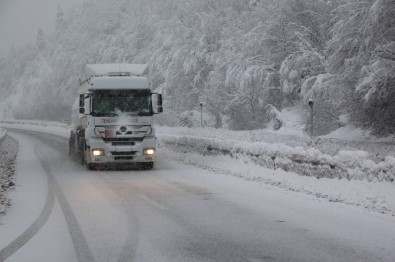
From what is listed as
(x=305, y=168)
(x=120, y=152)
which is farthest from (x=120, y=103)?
(x=305, y=168)

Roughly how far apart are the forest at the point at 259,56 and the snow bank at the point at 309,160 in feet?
16.3

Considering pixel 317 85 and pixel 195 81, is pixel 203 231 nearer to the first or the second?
pixel 317 85

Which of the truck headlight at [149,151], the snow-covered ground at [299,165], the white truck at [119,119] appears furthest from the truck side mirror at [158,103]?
the snow-covered ground at [299,165]

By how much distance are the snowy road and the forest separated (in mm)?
8960

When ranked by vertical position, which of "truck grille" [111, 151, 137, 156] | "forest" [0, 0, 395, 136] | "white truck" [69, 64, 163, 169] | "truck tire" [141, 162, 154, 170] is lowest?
"truck tire" [141, 162, 154, 170]

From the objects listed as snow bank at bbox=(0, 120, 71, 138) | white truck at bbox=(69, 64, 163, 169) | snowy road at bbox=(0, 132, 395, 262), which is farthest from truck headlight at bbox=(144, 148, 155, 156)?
snow bank at bbox=(0, 120, 71, 138)

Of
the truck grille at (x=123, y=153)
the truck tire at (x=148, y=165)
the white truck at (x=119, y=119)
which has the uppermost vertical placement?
the white truck at (x=119, y=119)

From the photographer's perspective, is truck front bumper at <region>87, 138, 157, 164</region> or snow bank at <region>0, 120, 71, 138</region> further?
snow bank at <region>0, 120, 71, 138</region>

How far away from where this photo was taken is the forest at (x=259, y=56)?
1928 centimetres

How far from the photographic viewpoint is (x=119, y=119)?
683 inches

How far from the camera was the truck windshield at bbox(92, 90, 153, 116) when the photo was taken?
17453 mm

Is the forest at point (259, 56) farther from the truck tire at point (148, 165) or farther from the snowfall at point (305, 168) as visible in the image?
the truck tire at point (148, 165)

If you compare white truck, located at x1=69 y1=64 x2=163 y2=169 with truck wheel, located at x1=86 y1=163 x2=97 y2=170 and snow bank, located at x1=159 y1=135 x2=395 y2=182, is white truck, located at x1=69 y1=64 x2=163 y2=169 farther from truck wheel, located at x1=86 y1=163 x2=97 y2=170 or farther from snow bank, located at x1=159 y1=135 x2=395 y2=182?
snow bank, located at x1=159 y1=135 x2=395 y2=182

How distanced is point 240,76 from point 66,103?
51289mm
